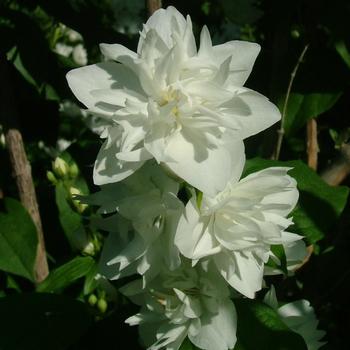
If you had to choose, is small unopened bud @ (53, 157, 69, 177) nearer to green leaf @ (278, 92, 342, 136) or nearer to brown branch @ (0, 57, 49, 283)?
brown branch @ (0, 57, 49, 283)

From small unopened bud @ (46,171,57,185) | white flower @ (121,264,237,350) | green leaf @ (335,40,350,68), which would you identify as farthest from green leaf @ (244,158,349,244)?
small unopened bud @ (46,171,57,185)

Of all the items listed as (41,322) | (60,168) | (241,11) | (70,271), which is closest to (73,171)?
(60,168)

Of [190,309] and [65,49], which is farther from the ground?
[190,309]

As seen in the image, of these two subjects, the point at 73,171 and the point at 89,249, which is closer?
the point at 89,249

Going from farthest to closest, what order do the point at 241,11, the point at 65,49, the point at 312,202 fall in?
the point at 65,49
the point at 241,11
the point at 312,202

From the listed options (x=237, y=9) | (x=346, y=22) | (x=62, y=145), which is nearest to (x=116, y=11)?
(x=62, y=145)

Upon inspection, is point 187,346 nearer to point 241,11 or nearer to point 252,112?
point 252,112

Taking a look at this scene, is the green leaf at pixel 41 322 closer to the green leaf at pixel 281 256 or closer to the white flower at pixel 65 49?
the green leaf at pixel 281 256

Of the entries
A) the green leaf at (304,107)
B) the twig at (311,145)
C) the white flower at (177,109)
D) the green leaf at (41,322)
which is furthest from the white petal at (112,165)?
the twig at (311,145)
